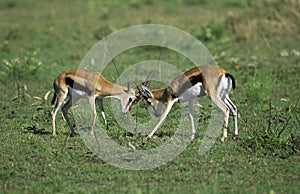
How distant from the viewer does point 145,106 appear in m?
8.88

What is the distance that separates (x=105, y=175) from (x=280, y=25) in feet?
27.8

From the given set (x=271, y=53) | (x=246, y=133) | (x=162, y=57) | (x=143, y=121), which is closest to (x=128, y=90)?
(x=143, y=121)

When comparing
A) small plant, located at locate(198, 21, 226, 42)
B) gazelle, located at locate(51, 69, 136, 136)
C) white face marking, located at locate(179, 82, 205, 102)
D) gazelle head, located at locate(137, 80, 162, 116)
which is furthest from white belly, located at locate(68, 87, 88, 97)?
small plant, located at locate(198, 21, 226, 42)

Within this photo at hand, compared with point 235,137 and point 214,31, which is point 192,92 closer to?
point 235,137

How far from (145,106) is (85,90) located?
148cm

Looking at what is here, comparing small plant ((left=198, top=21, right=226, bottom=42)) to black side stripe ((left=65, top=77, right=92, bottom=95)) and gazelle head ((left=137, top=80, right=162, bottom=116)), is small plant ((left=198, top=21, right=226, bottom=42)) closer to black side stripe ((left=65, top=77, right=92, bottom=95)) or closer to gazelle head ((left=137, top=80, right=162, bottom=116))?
gazelle head ((left=137, top=80, right=162, bottom=116))

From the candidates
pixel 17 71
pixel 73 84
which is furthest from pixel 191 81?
pixel 17 71

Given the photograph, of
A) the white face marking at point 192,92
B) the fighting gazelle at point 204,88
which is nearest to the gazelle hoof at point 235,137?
the fighting gazelle at point 204,88

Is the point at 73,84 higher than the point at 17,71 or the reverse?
the reverse

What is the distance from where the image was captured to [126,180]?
6168mm

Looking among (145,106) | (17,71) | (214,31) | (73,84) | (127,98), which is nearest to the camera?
(73,84)

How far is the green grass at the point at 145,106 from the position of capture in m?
6.19

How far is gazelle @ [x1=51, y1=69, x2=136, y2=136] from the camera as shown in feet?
24.8

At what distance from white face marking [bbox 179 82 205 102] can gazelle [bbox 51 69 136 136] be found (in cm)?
66
